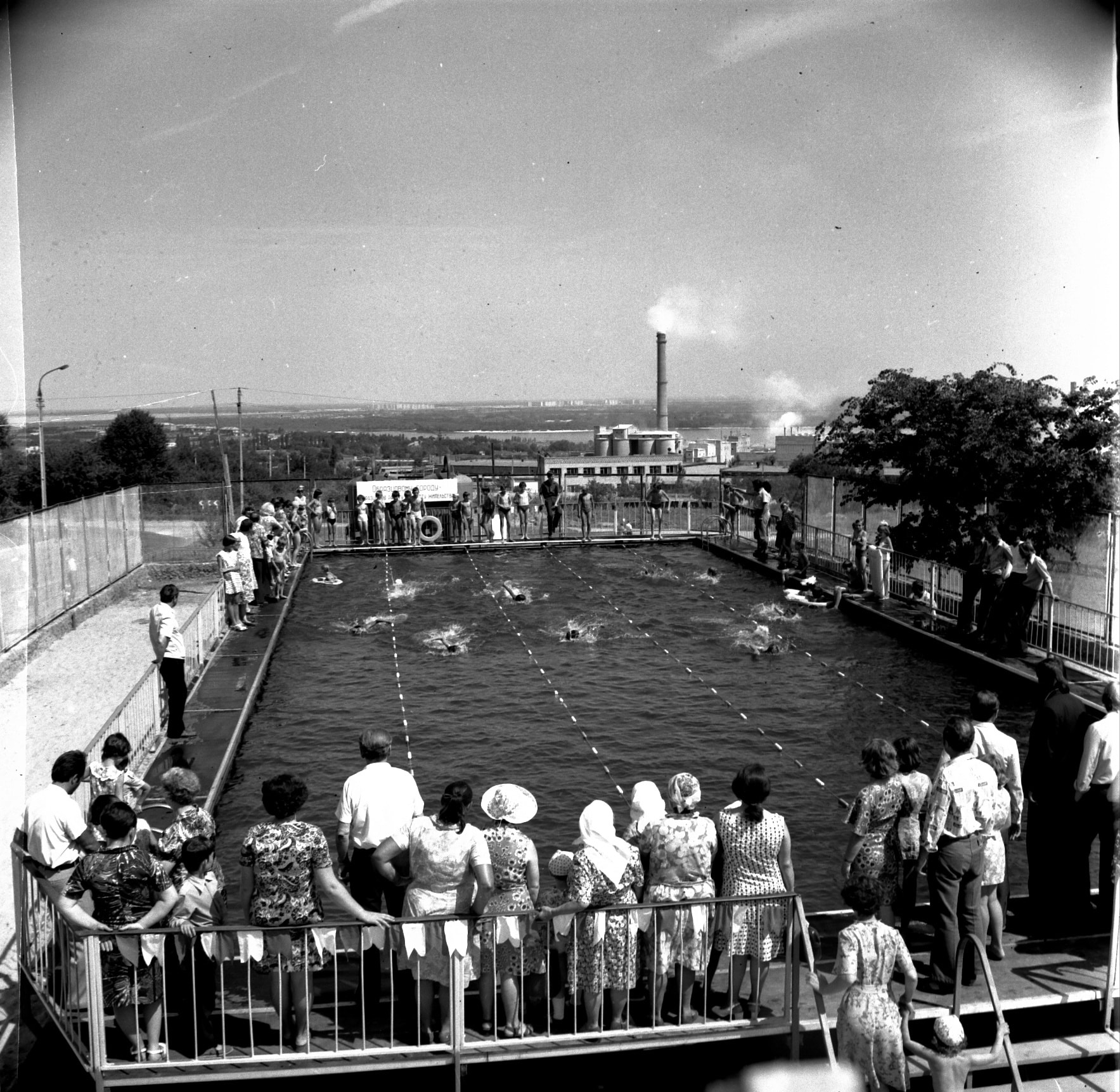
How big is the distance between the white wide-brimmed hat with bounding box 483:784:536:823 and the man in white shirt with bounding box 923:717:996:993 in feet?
7.25

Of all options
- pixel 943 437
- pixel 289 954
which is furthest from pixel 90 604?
pixel 289 954

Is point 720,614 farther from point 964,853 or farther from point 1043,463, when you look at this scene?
point 964,853

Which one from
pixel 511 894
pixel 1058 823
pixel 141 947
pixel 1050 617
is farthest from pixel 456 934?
pixel 1050 617

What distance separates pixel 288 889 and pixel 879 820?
10.3ft

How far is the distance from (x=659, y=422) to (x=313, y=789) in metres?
136

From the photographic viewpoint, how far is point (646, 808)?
6.70 meters

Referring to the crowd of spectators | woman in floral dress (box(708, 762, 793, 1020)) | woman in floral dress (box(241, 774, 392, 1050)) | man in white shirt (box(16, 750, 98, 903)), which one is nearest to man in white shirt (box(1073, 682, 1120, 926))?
the crowd of spectators

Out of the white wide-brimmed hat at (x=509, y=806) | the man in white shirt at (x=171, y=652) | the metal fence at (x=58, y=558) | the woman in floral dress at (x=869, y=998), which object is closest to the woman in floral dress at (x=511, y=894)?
the white wide-brimmed hat at (x=509, y=806)

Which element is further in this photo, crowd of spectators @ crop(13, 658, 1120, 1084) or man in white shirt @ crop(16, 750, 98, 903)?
man in white shirt @ crop(16, 750, 98, 903)

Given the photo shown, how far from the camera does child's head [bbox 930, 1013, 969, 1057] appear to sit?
547cm

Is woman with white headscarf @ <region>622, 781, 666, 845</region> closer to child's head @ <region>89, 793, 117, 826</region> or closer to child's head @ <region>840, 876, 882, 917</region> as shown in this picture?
child's head @ <region>840, 876, 882, 917</region>

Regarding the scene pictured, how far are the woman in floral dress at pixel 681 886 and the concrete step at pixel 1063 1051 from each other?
1.20 m

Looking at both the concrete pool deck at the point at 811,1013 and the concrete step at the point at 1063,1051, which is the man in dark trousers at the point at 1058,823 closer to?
the concrete pool deck at the point at 811,1013

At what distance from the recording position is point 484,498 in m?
31.9
